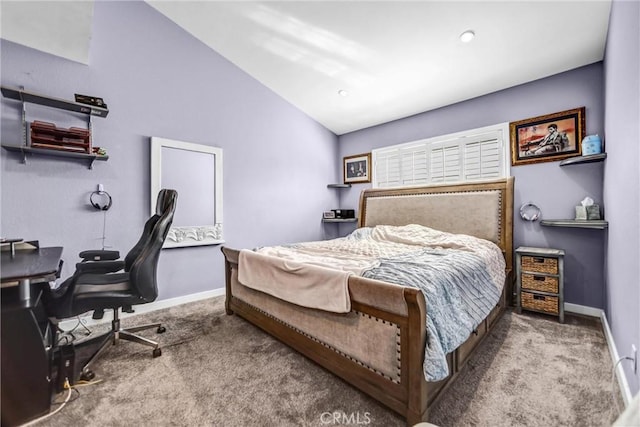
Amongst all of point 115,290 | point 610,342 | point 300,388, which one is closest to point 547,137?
point 610,342

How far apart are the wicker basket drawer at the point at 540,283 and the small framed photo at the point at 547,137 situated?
1280 millimetres

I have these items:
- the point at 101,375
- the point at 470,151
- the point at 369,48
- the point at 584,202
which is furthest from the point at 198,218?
the point at 584,202

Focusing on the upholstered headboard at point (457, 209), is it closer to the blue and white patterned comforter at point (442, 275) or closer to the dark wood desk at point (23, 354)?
the blue and white patterned comforter at point (442, 275)

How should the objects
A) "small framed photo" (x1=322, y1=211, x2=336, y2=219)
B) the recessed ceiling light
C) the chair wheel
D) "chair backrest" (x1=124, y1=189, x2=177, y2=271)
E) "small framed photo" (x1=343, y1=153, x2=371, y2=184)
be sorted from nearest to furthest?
the chair wheel
"chair backrest" (x1=124, y1=189, x2=177, y2=271)
the recessed ceiling light
"small framed photo" (x1=343, y1=153, x2=371, y2=184)
"small framed photo" (x1=322, y1=211, x2=336, y2=219)

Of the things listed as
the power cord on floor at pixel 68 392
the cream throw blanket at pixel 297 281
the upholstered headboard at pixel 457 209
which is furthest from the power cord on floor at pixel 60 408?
the upholstered headboard at pixel 457 209

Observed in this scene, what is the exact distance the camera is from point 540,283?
2.68 meters

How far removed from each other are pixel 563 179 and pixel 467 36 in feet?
5.89

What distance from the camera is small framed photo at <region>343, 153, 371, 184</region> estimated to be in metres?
4.65

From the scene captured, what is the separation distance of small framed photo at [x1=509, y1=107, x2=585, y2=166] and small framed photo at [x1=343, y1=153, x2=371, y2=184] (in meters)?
2.06

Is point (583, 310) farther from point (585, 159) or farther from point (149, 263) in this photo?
point (149, 263)

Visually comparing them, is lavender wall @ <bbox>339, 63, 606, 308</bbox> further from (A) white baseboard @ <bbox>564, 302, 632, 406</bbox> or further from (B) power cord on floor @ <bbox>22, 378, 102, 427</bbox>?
(B) power cord on floor @ <bbox>22, 378, 102, 427</bbox>

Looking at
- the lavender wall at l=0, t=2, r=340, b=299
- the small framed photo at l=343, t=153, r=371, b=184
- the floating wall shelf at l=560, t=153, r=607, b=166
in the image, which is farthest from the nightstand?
the lavender wall at l=0, t=2, r=340, b=299

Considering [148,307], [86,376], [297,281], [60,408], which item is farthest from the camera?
[148,307]

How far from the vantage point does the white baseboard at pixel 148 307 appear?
8.54ft
